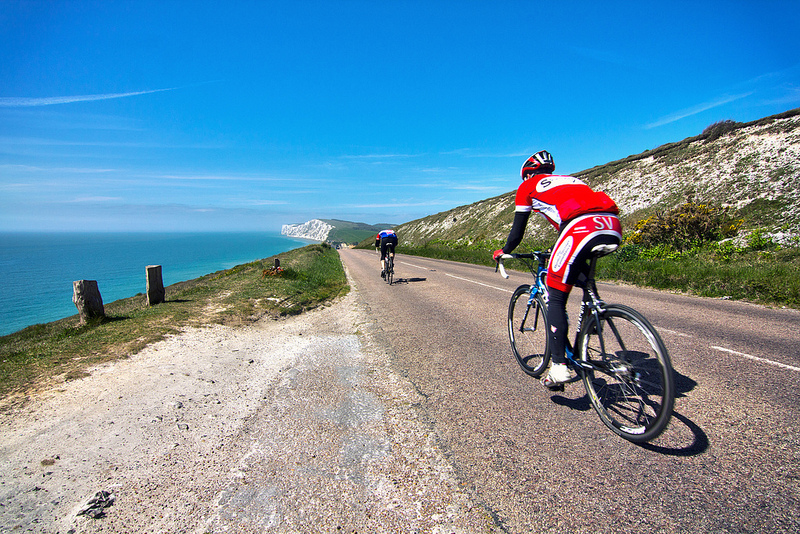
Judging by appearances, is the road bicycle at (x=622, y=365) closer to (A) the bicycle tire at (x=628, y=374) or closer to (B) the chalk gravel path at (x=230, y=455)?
(A) the bicycle tire at (x=628, y=374)

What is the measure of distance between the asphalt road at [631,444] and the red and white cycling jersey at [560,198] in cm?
192

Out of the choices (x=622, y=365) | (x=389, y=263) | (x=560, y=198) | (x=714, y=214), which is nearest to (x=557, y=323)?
(x=622, y=365)

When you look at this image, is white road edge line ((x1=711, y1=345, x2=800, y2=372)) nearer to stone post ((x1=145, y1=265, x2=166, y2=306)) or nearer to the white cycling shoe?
the white cycling shoe

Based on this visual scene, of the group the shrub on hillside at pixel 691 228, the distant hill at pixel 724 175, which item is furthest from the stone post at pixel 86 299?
the distant hill at pixel 724 175

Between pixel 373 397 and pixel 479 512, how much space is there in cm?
188

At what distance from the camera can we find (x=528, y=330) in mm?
4496

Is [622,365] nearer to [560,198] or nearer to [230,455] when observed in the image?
[560,198]

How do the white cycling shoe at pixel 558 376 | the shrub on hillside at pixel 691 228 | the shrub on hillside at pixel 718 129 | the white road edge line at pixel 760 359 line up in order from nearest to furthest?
the white cycling shoe at pixel 558 376, the white road edge line at pixel 760 359, the shrub on hillside at pixel 691 228, the shrub on hillside at pixel 718 129

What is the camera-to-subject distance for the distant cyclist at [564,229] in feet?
9.73

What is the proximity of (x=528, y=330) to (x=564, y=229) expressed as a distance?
1784 millimetres

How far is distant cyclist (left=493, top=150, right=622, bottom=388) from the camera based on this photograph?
2964 mm

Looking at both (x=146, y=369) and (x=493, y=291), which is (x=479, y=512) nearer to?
(x=146, y=369)

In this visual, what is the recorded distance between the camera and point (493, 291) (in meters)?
10.3

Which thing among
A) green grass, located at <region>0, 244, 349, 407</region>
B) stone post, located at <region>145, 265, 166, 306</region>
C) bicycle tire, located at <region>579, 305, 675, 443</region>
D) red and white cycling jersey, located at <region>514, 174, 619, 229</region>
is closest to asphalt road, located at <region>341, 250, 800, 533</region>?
bicycle tire, located at <region>579, 305, 675, 443</region>
